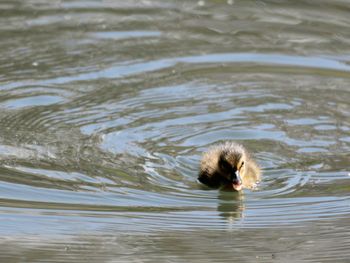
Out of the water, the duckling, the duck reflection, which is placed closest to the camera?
the water

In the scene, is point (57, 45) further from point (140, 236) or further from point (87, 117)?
point (140, 236)

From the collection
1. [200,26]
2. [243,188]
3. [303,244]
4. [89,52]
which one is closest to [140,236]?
[303,244]

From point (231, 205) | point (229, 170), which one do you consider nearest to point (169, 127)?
point (229, 170)

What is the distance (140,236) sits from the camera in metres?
5.05

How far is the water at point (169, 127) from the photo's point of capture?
5.06 metres

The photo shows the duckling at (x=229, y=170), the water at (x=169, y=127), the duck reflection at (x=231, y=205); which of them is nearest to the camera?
the water at (x=169, y=127)

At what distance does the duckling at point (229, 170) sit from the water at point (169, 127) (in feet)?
0.35

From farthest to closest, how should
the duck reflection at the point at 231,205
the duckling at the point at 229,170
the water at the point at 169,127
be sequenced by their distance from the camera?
1. the duckling at the point at 229,170
2. the duck reflection at the point at 231,205
3. the water at the point at 169,127

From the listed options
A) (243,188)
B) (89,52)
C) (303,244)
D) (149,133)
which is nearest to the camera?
(303,244)

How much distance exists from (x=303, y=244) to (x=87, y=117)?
269 centimetres

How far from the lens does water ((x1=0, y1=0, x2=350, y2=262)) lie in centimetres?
506

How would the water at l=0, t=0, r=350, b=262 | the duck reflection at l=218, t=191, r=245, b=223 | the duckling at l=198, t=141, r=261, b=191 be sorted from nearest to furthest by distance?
the water at l=0, t=0, r=350, b=262
the duck reflection at l=218, t=191, r=245, b=223
the duckling at l=198, t=141, r=261, b=191

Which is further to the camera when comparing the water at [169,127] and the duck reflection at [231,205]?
the duck reflection at [231,205]

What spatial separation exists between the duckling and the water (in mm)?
105
